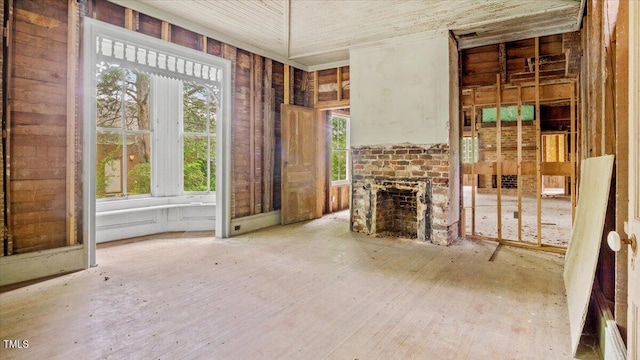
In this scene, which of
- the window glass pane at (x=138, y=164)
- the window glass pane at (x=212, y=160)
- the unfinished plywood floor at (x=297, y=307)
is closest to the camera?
the unfinished plywood floor at (x=297, y=307)

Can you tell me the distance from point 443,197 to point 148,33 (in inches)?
172

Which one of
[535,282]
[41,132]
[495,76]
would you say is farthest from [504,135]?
[41,132]

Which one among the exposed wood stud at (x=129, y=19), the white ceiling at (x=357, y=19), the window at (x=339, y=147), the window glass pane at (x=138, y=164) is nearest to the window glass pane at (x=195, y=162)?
the window glass pane at (x=138, y=164)

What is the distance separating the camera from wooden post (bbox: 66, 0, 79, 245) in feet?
11.0

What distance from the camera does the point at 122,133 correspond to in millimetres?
5125

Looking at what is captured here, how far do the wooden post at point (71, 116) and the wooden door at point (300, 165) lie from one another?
9.90 ft

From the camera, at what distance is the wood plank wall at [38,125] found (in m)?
3.09

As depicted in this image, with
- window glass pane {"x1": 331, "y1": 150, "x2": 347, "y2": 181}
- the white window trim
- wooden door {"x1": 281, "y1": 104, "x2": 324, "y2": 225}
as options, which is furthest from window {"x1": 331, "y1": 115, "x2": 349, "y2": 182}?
the white window trim

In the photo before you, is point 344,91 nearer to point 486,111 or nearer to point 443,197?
point 443,197

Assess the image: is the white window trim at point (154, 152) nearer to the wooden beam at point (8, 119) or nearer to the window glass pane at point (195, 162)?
the window glass pane at point (195, 162)

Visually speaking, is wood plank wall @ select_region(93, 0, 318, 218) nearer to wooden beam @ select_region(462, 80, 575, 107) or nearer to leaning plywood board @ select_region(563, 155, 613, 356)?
wooden beam @ select_region(462, 80, 575, 107)

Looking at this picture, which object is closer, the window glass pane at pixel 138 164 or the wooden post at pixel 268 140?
the window glass pane at pixel 138 164

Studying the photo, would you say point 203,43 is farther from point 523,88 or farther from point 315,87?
point 523,88

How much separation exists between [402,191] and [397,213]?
47 cm
